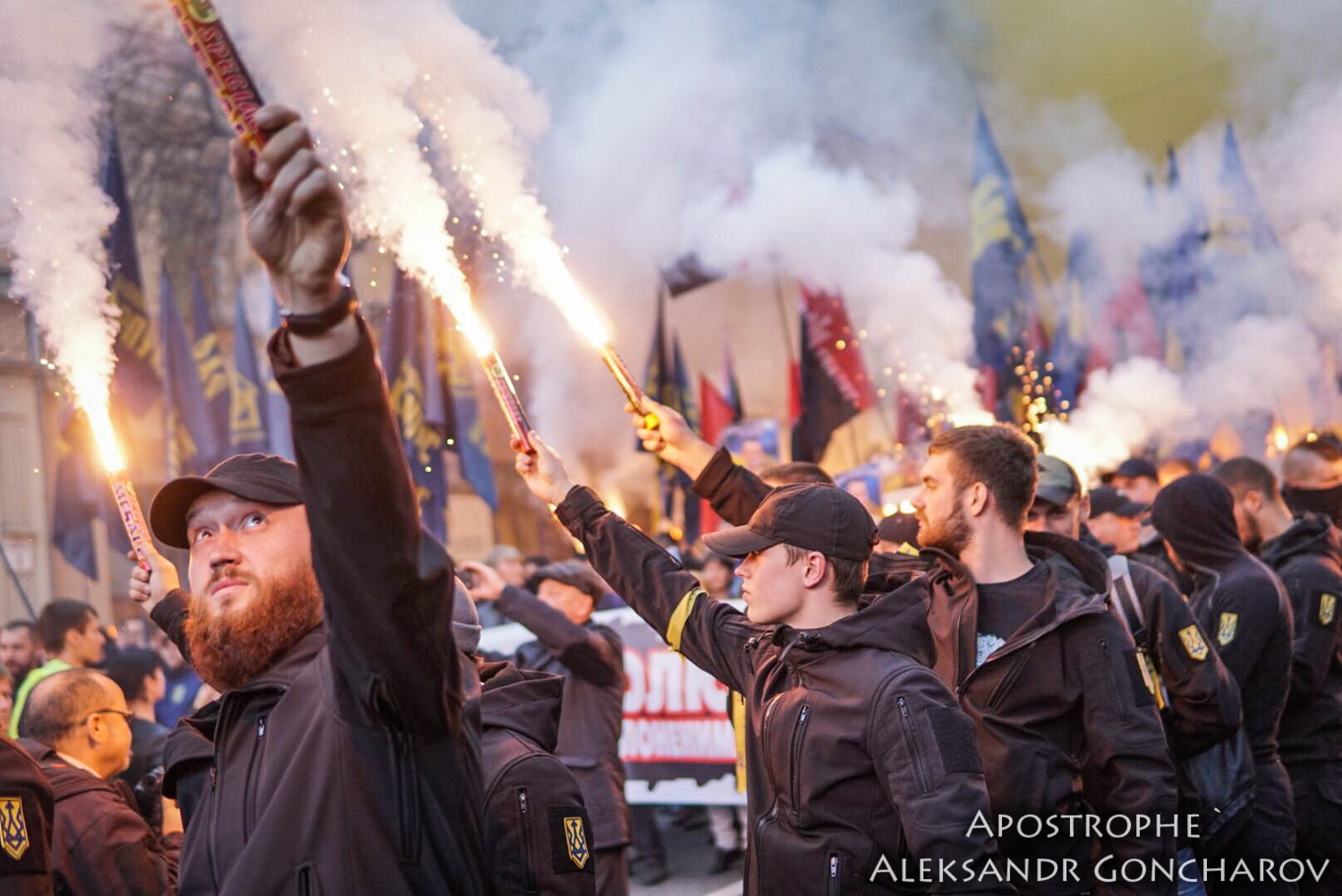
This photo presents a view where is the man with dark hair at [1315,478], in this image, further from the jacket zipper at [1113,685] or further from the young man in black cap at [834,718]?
the young man in black cap at [834,718]

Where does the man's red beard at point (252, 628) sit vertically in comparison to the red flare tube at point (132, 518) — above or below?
below

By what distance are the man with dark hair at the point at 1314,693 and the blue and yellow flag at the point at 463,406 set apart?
747 cm

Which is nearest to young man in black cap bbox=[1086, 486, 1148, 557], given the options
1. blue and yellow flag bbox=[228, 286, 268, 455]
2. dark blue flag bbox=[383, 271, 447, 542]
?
dark blue flag bbox=[383, 271, 447, 542]

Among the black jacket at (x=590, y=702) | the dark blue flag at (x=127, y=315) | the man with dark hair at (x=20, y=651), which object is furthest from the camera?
the man with dark hair at (x=20, y=651)

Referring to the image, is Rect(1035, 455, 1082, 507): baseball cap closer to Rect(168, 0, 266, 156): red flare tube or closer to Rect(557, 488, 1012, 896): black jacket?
Rect(557, 488, 1012, 896): black jacket

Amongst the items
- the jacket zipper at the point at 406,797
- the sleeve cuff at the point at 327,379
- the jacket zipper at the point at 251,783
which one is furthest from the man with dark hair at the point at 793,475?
the sleeve cuff at the point at 327,379

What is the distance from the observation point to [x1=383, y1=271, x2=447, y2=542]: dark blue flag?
11.2 m

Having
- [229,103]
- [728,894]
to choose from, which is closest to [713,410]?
[728,894]

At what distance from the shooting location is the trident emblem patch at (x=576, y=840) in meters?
2.92

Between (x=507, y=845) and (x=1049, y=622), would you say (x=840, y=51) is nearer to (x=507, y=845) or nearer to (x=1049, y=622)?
(x=1049, y=622)

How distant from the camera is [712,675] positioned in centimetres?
396

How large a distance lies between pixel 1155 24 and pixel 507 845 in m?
15.7

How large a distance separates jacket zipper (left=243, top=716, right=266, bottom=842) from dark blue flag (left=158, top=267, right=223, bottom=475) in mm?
10308

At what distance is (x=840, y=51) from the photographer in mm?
14617
